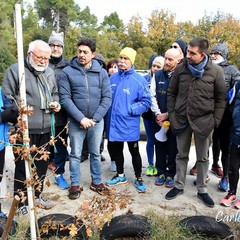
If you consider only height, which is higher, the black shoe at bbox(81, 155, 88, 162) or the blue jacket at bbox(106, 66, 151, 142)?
the blue jacket at bbox(106, 66, 151, 142)

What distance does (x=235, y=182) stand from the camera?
355 cm

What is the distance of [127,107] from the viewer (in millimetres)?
3861

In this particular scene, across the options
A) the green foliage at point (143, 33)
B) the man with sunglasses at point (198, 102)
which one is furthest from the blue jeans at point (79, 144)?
the green foliage at point (143, 33)

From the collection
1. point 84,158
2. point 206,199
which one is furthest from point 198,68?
point 84,158

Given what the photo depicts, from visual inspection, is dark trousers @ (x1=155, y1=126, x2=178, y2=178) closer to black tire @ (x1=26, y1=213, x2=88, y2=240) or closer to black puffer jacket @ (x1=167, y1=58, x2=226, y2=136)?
black puffer jacket @ (x1=167, y1=58, x2=226, y2=136)

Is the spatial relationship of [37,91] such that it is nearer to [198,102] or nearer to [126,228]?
[126,228]

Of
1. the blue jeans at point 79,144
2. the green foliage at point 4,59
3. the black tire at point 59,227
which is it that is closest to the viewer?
the black tire at point 59,227

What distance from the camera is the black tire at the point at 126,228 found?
2.77 m

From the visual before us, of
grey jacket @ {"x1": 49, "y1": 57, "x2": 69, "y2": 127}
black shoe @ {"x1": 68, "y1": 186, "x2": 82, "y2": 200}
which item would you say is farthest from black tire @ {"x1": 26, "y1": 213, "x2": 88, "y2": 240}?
grey jacket @ {"x1": 49, "y1": 57, "x2": 69, "y2": 127}

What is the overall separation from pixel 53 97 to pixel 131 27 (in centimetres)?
3190

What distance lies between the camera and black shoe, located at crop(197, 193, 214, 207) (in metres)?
3.60

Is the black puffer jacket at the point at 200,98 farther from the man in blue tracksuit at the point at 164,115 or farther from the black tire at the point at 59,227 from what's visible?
the black tire at the point at 59,227

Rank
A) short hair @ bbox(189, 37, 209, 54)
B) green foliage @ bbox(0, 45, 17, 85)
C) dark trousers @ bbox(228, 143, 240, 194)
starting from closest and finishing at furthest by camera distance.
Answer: short hair @ bbox(189, 37, 209, 54), dark trousers @ bbox(228, 143, 240, 194), green foliage @ bbox(0, 45, 17, 85)

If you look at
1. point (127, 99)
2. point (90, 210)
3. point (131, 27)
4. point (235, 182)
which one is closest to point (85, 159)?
point (127, 99)
